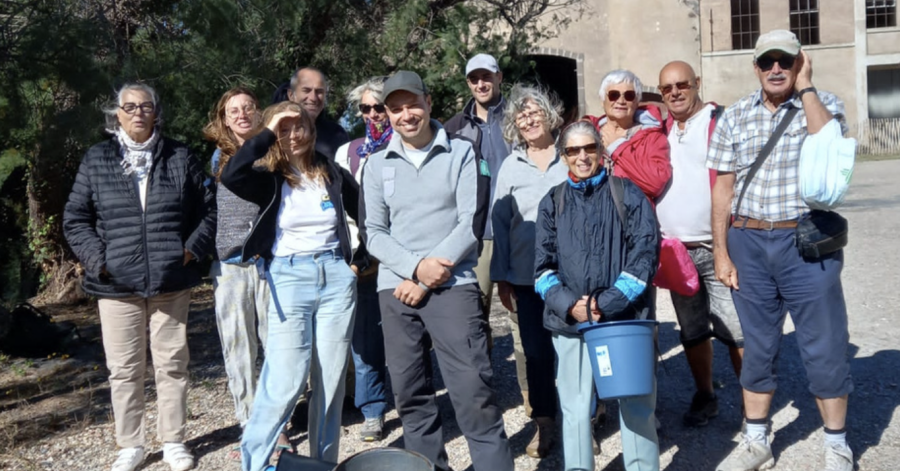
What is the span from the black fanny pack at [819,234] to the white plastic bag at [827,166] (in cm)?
12

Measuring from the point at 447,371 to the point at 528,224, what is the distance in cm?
Result: 88

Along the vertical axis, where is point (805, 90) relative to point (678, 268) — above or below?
above

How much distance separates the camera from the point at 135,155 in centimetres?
422

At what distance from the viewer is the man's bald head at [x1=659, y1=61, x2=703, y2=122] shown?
427 cm

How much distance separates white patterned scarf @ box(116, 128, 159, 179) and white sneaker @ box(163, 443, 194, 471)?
55.3 inches

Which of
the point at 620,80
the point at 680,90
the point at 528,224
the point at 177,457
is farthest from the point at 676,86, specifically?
the point at 177,457

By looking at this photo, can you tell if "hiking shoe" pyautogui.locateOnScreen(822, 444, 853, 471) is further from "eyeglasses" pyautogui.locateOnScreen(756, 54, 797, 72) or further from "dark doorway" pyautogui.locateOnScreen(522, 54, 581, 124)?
"dark doorway" pyautogui.locateOnScreen(522, 54, 581, 124)

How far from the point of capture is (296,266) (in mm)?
3719

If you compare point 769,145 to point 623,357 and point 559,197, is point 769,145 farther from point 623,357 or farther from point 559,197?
point 623,357

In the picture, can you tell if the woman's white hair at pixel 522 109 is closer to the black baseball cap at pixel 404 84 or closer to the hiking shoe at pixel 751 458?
the black baseball cap at pixel 404 84

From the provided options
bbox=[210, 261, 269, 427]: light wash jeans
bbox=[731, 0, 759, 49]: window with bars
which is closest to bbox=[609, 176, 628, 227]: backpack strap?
bbox=[210, 261, 269, 427]: light wash jeans

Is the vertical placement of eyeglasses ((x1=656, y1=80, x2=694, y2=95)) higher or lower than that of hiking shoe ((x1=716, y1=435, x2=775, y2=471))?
higher

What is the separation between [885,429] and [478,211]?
2.50 meters

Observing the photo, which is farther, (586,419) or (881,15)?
(881,15)
